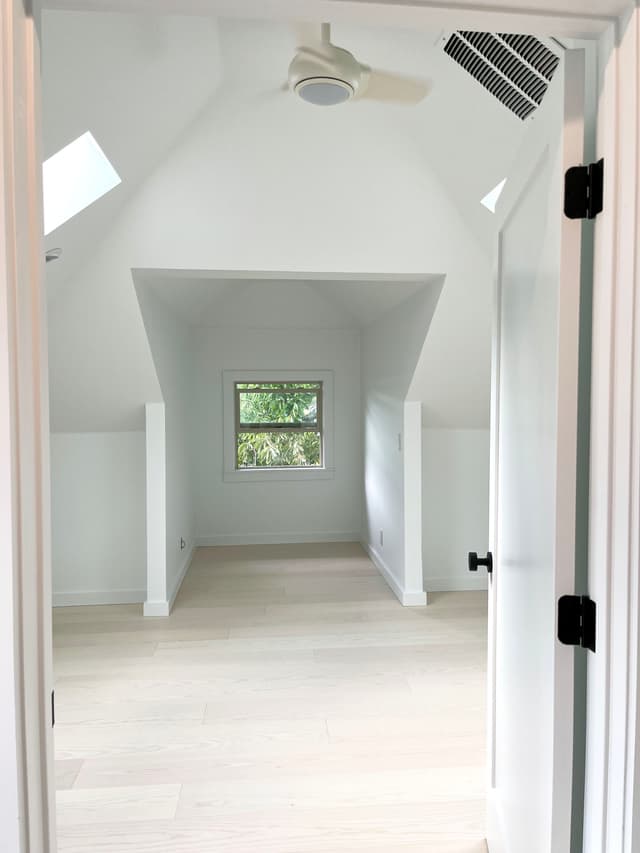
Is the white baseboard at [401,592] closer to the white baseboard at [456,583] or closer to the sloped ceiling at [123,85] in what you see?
the white baseboard at [456,583]

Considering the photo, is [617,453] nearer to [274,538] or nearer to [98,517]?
[98,517]

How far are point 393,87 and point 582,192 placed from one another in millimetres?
1138

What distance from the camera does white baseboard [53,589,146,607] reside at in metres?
3.90

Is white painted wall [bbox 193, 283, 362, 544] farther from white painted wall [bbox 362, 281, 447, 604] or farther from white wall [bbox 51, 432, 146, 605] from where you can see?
white wall [bbox 51, 432, 146, 605]

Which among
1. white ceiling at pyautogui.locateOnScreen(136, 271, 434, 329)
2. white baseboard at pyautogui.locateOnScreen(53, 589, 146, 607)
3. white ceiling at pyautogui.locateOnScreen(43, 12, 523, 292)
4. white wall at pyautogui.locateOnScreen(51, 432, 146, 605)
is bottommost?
white baseboard at pyautogui.locateOnScreen(53, 589, 146, 607)

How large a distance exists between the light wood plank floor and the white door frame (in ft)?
3.54

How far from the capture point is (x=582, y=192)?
1.01 meters

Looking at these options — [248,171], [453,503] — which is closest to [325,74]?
[248,171]

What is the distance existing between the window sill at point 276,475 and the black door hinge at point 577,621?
179 inches

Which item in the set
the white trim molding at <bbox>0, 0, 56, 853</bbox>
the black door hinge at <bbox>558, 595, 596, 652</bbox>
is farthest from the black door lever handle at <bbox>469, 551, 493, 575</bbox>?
the white trim molding at <bbox>0, 0, 56, 853</bbox>

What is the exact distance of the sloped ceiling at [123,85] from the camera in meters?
1.70

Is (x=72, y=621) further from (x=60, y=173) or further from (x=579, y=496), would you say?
(x=579, y=496)

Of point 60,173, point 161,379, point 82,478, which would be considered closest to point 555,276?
point 60,173

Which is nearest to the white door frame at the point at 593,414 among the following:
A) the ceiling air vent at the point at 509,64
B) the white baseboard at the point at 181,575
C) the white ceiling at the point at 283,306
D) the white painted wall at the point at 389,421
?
the ceiling air vent at the point at 509,64
